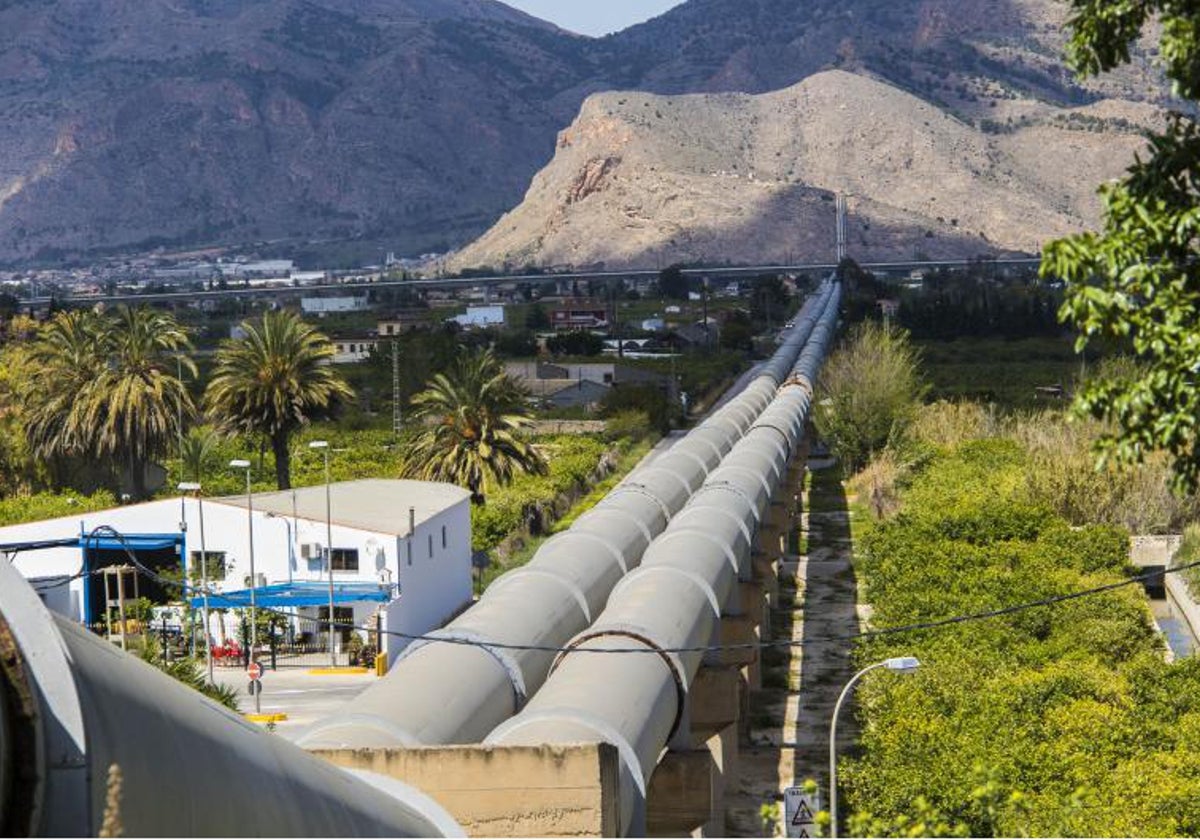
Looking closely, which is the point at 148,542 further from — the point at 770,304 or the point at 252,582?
the point at 770,304

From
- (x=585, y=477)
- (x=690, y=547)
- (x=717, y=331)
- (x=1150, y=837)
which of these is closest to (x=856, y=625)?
(x=690, y=547)

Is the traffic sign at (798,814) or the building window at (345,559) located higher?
the traffic sign at (798,814)

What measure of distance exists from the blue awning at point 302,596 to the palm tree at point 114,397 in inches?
652

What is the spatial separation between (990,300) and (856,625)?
375 ft

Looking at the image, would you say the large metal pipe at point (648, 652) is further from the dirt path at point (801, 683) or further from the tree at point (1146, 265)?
the tree at point (1146, 265)

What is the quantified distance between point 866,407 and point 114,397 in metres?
30.0

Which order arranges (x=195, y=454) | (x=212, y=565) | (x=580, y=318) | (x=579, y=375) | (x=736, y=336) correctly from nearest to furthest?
(x=212, y=565), (x=195, y=454), (x=579, y=375), (x=736, y=336), (x=580, y=318)

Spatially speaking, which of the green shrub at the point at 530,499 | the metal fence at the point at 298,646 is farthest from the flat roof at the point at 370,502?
the green shrub at the point at 530,499

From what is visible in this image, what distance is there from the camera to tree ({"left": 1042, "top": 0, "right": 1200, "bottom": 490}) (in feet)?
33.1

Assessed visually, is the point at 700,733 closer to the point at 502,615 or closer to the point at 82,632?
the point at 502,615

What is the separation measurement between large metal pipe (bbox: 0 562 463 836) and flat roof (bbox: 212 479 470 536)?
37.5m

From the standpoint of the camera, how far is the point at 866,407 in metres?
74.5

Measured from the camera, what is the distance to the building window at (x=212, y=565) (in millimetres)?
46375

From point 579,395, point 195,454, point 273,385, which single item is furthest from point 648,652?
point 579,395
